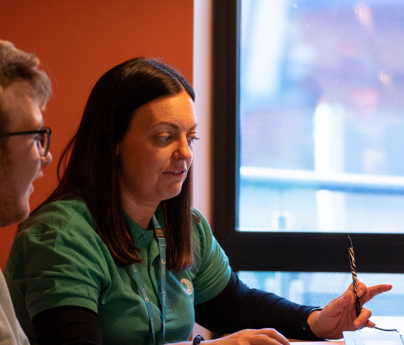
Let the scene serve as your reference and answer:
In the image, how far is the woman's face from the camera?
1308 millimetres

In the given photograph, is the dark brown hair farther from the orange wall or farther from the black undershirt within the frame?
the orange wall

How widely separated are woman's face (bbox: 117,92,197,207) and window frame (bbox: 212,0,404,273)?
0.90m

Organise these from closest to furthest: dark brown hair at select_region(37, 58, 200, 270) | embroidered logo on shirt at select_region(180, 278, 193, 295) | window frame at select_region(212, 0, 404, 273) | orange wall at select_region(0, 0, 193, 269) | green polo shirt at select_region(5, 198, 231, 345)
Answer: green polo shirt at select_region(5, 198, 231, 345) → dark brown hair at select_region(37, 58, 200, 270) → embroidered logo on shirt at select_region(180, 278, 193, 295) → orange wall at select_region(0, 0, 193, 269) → window frame at select_region(212, 0, 404, 273)

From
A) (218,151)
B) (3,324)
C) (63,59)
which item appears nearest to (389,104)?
(218,151)

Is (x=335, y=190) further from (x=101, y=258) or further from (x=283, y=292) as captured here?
(x=101, y=258)

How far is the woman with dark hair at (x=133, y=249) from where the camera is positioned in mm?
1094

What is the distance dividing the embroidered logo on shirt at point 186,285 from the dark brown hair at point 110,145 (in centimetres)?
6

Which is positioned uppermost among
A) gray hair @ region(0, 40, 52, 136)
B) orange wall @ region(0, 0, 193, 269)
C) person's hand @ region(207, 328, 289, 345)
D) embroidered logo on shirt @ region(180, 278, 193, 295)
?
orange wall @ region(0, 0, 193, 269)

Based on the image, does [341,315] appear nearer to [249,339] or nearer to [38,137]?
[249,339]

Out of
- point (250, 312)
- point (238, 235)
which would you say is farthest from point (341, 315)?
point (238, 235)

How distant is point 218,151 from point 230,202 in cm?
26

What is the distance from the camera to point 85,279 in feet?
3.62

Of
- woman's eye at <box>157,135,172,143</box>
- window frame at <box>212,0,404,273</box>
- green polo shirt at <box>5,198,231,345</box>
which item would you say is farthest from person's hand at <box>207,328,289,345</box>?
window frame at <box>212,0,404,273</box>

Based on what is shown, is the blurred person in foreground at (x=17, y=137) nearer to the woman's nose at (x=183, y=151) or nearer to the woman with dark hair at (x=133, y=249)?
the woman with dark hair at (x=133, y=249)
